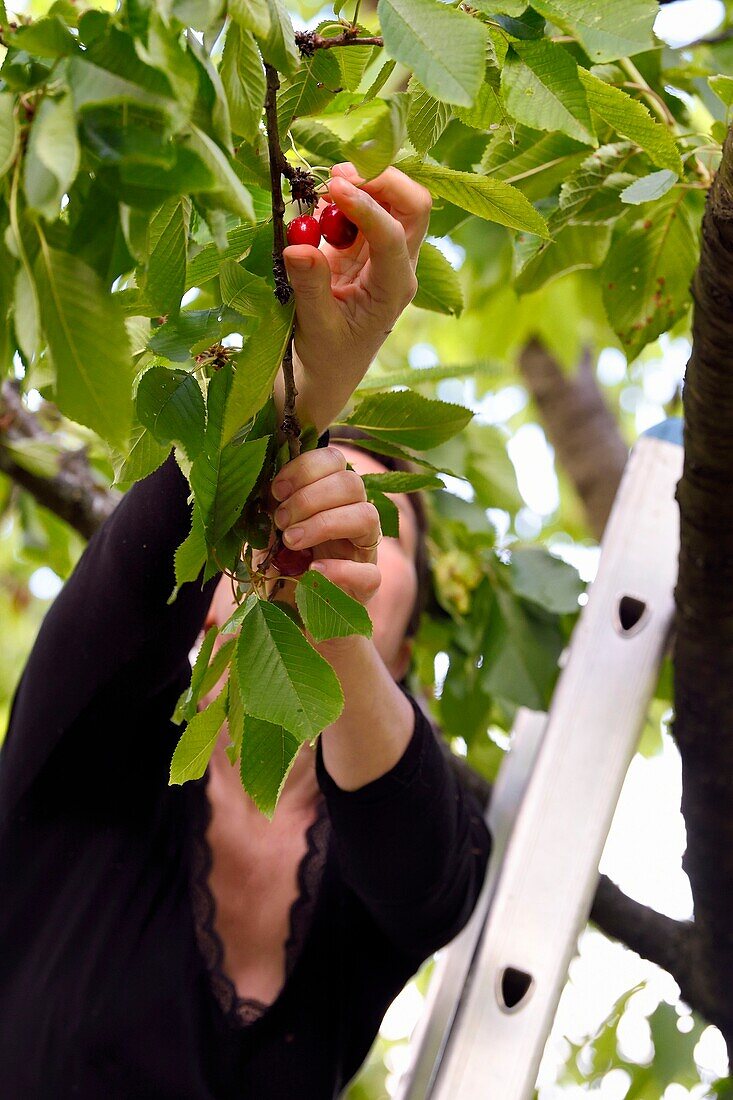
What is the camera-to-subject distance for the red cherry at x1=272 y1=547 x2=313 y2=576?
2.60 ft

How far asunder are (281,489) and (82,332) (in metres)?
0.22

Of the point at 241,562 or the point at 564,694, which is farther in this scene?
the point at 564,694

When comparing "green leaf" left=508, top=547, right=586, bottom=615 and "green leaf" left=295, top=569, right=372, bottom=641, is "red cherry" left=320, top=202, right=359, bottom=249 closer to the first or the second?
"green leaf" left=295, top=569, right=372, bottom=641

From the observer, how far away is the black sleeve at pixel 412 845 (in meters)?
1.17

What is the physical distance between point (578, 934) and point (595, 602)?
16.7 inches

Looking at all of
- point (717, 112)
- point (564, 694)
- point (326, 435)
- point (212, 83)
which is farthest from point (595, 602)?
point (212, 83)

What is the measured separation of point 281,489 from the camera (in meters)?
0.76

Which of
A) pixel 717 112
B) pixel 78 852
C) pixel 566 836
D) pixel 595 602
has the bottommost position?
pixel 78 852

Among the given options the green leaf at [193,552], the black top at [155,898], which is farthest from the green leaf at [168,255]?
the black top at [155,898]

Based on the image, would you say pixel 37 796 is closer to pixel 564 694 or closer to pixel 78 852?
pixel 78 852

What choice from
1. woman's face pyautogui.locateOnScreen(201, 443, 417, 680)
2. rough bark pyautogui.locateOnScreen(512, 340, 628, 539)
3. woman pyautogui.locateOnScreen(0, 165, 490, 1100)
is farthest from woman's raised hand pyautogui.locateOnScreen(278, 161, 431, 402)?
rough bark pyautogui.locateOnScreen(512, 340, 628, 539)

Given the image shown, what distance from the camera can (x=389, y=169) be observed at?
71cm

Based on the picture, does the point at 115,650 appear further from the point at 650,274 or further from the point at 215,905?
the point at 650,274

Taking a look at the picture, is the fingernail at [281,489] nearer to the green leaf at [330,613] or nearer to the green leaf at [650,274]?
the green leaf at [330,613]
